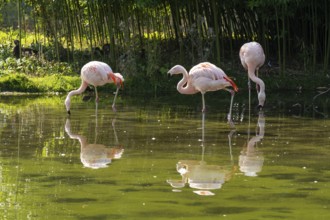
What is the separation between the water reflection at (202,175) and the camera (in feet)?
23.4

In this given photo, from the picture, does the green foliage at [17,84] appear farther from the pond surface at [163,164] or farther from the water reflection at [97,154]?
the water reflection at [97,154]

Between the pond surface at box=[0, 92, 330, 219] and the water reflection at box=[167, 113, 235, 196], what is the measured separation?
10 millimetres

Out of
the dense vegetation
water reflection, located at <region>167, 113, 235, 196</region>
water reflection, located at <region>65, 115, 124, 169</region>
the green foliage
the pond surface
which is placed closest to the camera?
the pond surface

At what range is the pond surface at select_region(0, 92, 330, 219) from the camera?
630cm

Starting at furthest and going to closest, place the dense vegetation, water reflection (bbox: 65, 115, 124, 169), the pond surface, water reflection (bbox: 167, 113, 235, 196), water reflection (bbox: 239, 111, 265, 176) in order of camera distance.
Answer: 1. the dense vegetation
2. water reflection (bbox: 65, 115, 124, 169)
3. water reflection (bbox: 239, 111, 265, 176)
4. water reflection (bbox: 167, 113, 235, 196)
5. the pond surface

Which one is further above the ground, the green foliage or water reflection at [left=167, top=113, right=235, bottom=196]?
the green foliage

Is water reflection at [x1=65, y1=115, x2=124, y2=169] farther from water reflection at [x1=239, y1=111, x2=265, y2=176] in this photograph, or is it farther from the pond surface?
water reflection at [x1=239, y1=111, x2=265, y2=176]

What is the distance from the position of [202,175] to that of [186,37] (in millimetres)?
14795

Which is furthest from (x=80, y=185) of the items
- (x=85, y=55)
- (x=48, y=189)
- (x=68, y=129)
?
(x=85, y=55)

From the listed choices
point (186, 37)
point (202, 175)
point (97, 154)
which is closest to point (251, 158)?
point (202, 175)

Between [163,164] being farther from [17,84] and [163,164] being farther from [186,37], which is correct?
[186,37]

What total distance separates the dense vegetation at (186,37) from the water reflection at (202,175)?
1113cm

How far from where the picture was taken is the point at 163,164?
8445 mm

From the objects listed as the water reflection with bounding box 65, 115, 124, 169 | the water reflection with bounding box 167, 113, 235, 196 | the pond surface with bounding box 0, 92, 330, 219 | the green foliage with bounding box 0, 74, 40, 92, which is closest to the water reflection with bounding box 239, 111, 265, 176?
the pond surface with bounding box 0, 92, 330, 219
